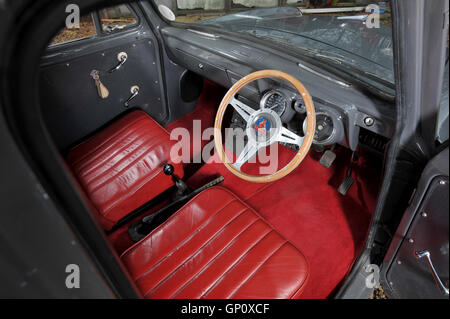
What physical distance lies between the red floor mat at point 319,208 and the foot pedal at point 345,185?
0.05m

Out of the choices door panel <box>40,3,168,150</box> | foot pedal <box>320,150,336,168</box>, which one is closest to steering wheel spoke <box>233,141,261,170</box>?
foot pedal <box>320,150,336,168</box>

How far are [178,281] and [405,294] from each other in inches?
36.6

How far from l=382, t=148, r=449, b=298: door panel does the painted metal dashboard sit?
1.10ft

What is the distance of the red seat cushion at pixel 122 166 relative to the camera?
154cm

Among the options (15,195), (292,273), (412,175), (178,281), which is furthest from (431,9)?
(178,281)

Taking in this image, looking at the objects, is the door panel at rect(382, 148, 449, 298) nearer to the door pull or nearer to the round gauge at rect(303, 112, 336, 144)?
the round gauge at rect(303, 112, 336, 144)

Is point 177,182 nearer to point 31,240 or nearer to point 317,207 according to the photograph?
point 317,207

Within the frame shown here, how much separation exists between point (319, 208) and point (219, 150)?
866mm

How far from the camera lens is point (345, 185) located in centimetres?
184

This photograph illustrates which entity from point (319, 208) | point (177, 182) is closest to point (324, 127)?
point (319, 208)

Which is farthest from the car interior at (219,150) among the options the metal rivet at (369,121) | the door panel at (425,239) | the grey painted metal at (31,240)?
the grey painted metal at (31,240)
